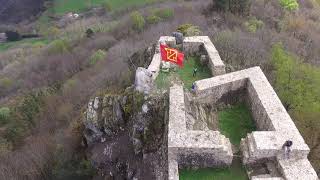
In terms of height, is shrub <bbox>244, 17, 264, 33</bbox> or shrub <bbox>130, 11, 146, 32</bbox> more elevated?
shrub <bbox>244, 17, 264, 33</bbox>

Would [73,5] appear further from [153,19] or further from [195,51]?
[195,51]

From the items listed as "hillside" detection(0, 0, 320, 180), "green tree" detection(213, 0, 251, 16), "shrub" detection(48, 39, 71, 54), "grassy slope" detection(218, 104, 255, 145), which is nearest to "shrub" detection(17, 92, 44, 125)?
"hillside" detection(0, 0, 320, 180)

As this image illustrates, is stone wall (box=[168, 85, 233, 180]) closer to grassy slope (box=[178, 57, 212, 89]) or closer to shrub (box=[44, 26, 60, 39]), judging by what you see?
grassy slope (box=[178, 57, 212, 89])

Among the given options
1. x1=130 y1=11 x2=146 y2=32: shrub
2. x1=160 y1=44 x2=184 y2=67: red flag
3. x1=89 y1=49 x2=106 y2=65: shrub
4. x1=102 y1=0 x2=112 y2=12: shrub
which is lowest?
x1=102 y1=0 x2=112 y2=12: shrub

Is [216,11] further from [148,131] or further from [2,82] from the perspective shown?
[2,82]

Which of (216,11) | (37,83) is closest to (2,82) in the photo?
(37,83)

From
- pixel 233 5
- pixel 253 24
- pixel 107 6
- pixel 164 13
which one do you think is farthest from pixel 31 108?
pixel 107 6

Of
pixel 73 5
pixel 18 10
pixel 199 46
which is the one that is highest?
pixel 199 46
